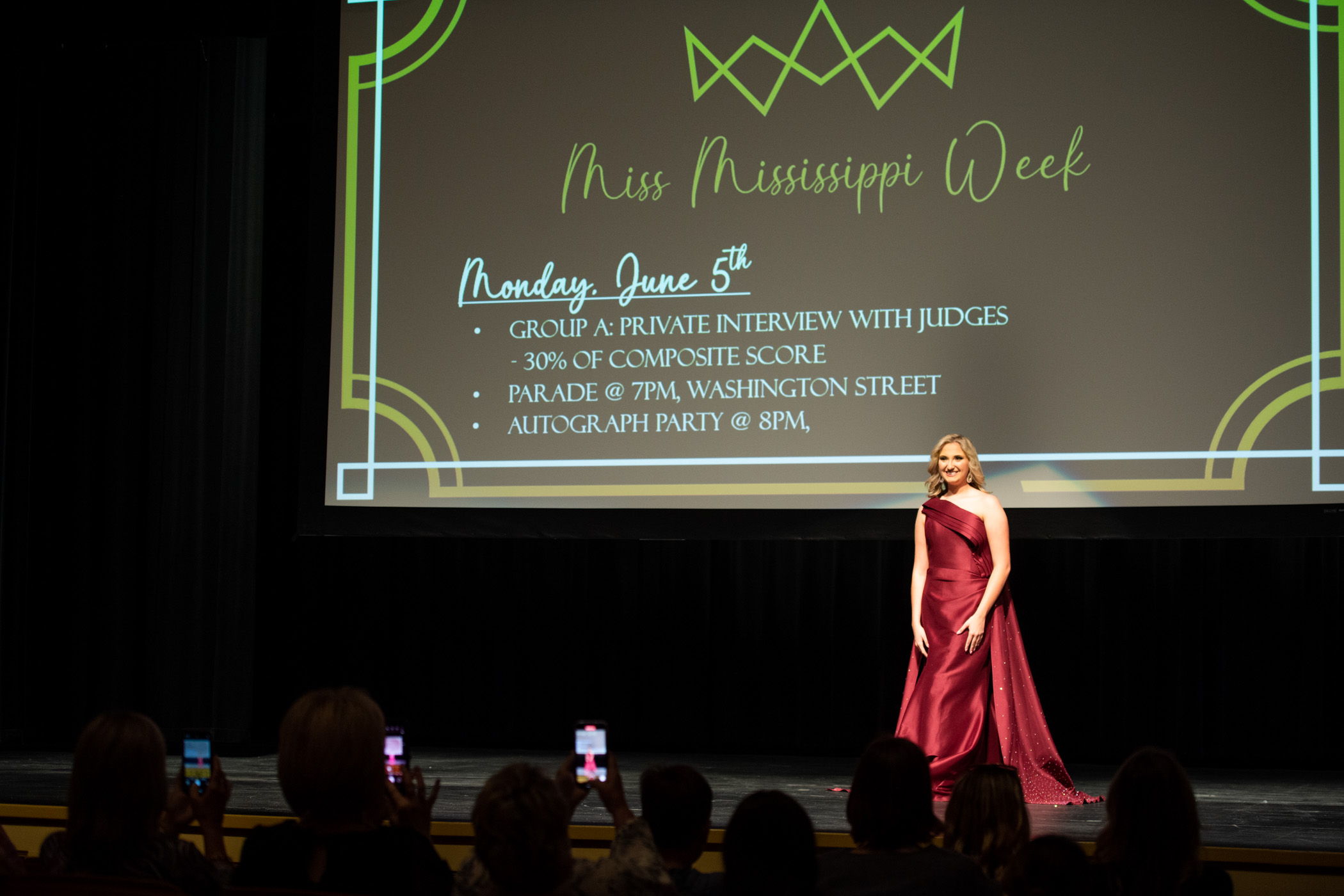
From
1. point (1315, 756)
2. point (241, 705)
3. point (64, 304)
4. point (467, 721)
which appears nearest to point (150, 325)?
point (64, 304)

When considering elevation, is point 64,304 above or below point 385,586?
above

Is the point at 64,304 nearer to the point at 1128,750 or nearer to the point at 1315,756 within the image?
the point at 1128,750

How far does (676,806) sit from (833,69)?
3526mm

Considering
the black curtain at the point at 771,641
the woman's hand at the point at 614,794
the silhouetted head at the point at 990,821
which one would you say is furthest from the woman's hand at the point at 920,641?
the woman's hand at the point at 614,794

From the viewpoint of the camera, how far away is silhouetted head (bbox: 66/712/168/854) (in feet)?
5.62

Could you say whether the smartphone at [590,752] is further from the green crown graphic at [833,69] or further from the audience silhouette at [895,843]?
the green crown graphic at [833,69]

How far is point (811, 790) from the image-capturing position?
4223mm

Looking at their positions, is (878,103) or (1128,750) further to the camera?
(1128,750)

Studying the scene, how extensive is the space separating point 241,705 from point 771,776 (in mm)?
2181

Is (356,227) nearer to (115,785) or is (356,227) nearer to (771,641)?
(771,641)

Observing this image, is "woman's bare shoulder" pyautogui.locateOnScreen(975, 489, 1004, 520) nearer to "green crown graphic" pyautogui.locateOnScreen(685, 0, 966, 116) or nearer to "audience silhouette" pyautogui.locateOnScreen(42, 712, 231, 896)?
"green crown graphic" pyautogui.locateOnScreen(685, 0, 966, 116)

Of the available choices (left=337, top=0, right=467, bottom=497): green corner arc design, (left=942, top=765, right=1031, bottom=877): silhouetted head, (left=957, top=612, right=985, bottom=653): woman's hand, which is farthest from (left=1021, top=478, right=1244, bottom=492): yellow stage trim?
(left=942, top=765, right=1031, bottom=877): silhouetted head

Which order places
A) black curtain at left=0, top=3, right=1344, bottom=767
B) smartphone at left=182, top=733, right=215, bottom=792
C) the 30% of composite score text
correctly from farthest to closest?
black curtain at left=0, top=3, right=1344, bottom=767 < the 30% of composite score text < smartphone at left=182, top=733, right=215, bottom=792

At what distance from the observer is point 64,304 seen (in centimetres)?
571
